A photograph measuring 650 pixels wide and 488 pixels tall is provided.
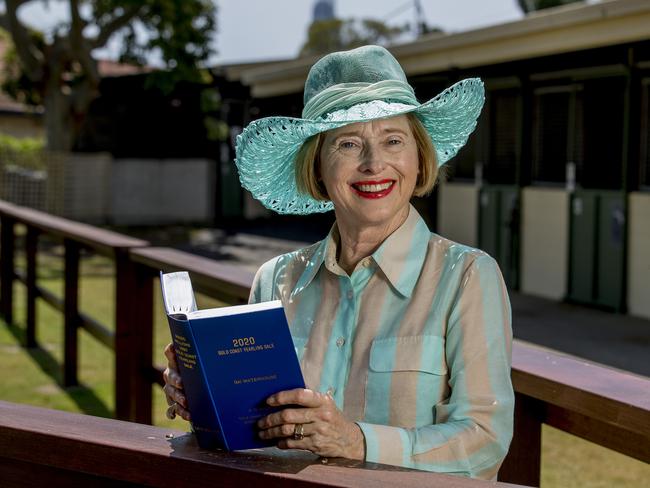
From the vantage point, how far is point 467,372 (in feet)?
6.39

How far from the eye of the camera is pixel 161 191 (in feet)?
76.3

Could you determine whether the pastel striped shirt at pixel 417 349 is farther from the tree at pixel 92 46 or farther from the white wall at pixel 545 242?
the tree at pixel 92 46

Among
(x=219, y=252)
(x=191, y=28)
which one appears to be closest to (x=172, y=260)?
(x=219, y=252)

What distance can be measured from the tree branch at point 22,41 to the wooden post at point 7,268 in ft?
40.9

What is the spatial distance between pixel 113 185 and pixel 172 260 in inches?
732

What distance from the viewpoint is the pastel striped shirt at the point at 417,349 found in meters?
1.92

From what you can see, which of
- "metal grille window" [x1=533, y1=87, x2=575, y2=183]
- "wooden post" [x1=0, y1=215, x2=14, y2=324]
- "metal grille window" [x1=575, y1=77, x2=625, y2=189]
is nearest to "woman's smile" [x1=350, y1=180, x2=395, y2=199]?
"wooden post" [x1=0, y1=215, x2=14, y2=324]

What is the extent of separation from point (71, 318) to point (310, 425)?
5.20 metres

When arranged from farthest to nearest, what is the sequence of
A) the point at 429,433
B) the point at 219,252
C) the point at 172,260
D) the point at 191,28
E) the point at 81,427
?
the point at 191,28 → the point at 219,252 → the point at 172,260 → the point at 429,433 → the point at 81,427

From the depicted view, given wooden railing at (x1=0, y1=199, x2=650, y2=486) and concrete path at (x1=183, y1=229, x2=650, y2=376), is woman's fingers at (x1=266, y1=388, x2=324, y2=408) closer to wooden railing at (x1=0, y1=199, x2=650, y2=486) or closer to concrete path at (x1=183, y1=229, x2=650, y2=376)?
wooden railing at (x1=0, y1=199, x2=650, y2=486)

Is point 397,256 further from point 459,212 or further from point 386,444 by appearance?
point 459,212

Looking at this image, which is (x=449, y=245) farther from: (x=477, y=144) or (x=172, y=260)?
(x=477, y=144)

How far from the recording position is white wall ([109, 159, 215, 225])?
2260cm

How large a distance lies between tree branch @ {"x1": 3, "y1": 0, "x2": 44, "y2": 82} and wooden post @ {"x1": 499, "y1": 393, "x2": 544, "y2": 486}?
20039mm
